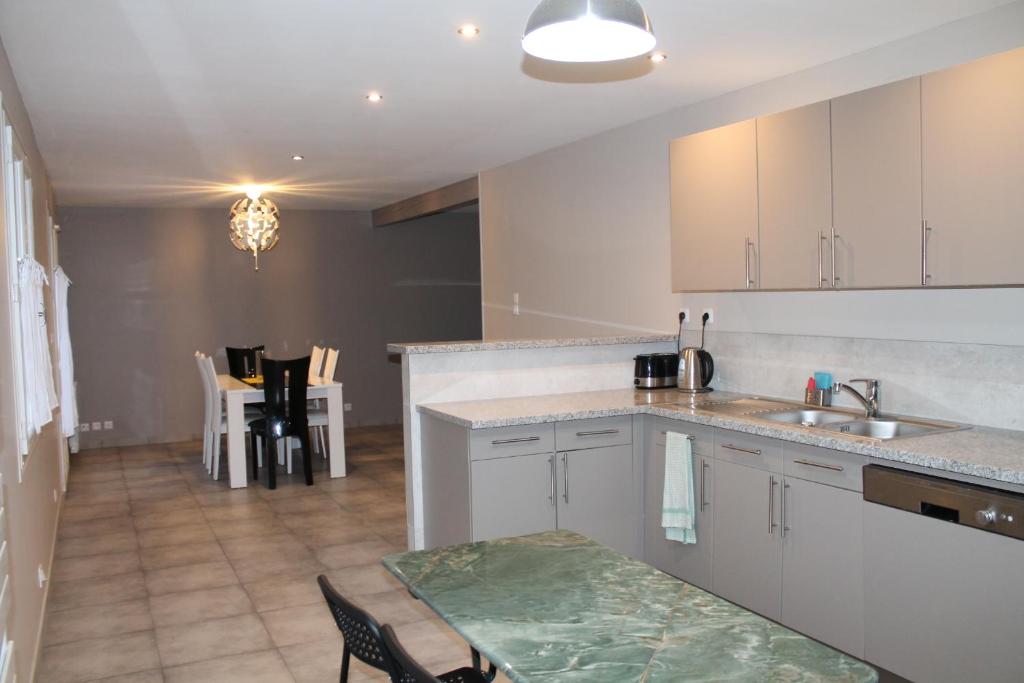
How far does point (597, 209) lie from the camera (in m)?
5.59

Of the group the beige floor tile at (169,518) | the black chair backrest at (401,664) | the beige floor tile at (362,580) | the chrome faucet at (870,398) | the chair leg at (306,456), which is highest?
the chrome faucet at (870,398)

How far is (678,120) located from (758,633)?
12.1ft

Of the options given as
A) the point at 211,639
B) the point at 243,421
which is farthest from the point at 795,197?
the point at 243,421

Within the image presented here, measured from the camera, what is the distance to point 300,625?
380cm

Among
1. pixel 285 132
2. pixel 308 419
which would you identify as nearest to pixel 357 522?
pixel 308 419

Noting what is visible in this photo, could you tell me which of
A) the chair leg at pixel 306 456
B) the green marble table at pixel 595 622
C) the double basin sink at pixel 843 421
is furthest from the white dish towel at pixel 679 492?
the chair leg at pixel 306 456

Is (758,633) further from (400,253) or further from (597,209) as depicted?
Answer: (400,253)

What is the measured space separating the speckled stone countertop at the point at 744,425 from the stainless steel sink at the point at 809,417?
23 centimetres

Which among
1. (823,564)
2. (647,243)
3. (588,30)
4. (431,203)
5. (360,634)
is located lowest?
(823,564)

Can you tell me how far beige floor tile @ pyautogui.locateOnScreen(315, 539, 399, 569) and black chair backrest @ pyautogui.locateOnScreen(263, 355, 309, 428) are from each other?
193cm

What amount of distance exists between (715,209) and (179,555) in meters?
3.62

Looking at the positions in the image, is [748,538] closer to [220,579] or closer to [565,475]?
[565,475]

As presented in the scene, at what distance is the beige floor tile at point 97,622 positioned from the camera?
149 inches

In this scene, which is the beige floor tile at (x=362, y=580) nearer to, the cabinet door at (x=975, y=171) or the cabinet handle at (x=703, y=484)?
the cabinet handle at (x=703, y=484)
